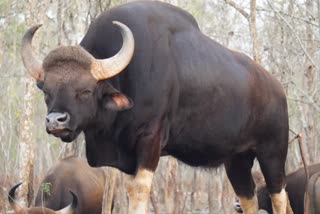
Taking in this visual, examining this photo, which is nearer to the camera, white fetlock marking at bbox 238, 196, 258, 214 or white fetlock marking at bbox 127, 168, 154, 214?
A: white fetlock marking at bbox 127, 168, 154, 214

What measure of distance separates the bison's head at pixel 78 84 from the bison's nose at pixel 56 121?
0.01 meters

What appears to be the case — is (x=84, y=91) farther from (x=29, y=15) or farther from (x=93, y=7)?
(x=93, y=7)

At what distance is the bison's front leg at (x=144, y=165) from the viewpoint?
5887 millimetres

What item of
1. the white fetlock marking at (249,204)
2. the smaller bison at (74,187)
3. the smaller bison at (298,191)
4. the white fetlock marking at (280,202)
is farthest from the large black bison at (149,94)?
the smaller bison at (298,191)

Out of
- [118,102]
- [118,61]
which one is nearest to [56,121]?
[118,102]

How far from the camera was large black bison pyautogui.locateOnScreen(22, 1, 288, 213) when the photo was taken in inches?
226

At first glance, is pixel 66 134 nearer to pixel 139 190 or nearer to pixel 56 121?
pixel 56 121

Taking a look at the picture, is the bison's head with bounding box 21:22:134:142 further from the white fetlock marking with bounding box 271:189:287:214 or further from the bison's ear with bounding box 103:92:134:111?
the white fetlock marking with bounding box 271:189:287:214

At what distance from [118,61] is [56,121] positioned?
0.70 meters

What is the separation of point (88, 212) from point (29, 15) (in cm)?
312

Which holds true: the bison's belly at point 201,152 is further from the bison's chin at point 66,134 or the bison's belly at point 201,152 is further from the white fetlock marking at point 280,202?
the bison's chin at point 66,134

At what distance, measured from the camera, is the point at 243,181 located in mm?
7758

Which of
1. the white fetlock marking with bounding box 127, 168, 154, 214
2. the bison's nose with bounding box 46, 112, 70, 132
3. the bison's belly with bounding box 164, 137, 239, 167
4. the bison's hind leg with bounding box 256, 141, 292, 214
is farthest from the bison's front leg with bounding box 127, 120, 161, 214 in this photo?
the bison's hind leg with bounding box 256, 141, 292, 214

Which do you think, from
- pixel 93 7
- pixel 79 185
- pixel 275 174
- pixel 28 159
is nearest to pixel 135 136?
pixel 275 174
